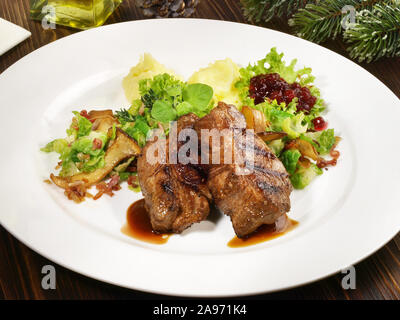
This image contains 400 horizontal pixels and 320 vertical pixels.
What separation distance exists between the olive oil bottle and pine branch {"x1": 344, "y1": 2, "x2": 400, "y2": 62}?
2655 millimetres

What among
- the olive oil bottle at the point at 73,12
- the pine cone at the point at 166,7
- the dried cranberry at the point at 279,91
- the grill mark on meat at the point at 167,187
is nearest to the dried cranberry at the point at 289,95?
the dried cranberry at the point at 279,91

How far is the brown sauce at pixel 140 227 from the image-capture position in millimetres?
3158

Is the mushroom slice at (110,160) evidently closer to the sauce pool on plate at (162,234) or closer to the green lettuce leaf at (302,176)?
the sauce pool on plate at (162,234)

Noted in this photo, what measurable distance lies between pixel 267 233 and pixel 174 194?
707mm

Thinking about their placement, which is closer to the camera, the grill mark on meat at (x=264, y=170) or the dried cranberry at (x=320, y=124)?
the grill mark on meat at (x=264, y=170)

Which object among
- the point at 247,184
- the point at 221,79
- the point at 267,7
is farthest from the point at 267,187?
the point at 267,7

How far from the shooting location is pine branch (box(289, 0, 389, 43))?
185 inches

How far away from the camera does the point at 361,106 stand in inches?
162

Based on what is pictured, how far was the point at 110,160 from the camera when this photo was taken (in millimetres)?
3654

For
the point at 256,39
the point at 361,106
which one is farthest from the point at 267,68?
the point at 361,106

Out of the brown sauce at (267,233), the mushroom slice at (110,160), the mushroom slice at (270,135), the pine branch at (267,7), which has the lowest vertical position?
the brown sauce at (267,233)

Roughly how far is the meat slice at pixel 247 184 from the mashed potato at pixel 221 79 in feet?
3.16

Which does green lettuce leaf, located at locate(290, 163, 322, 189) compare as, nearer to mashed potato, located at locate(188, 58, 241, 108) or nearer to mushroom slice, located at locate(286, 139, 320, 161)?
mushroom slice, located at locate(286, 139, 320, 161)

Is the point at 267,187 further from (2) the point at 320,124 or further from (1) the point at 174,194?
(2) the point at 320,124
